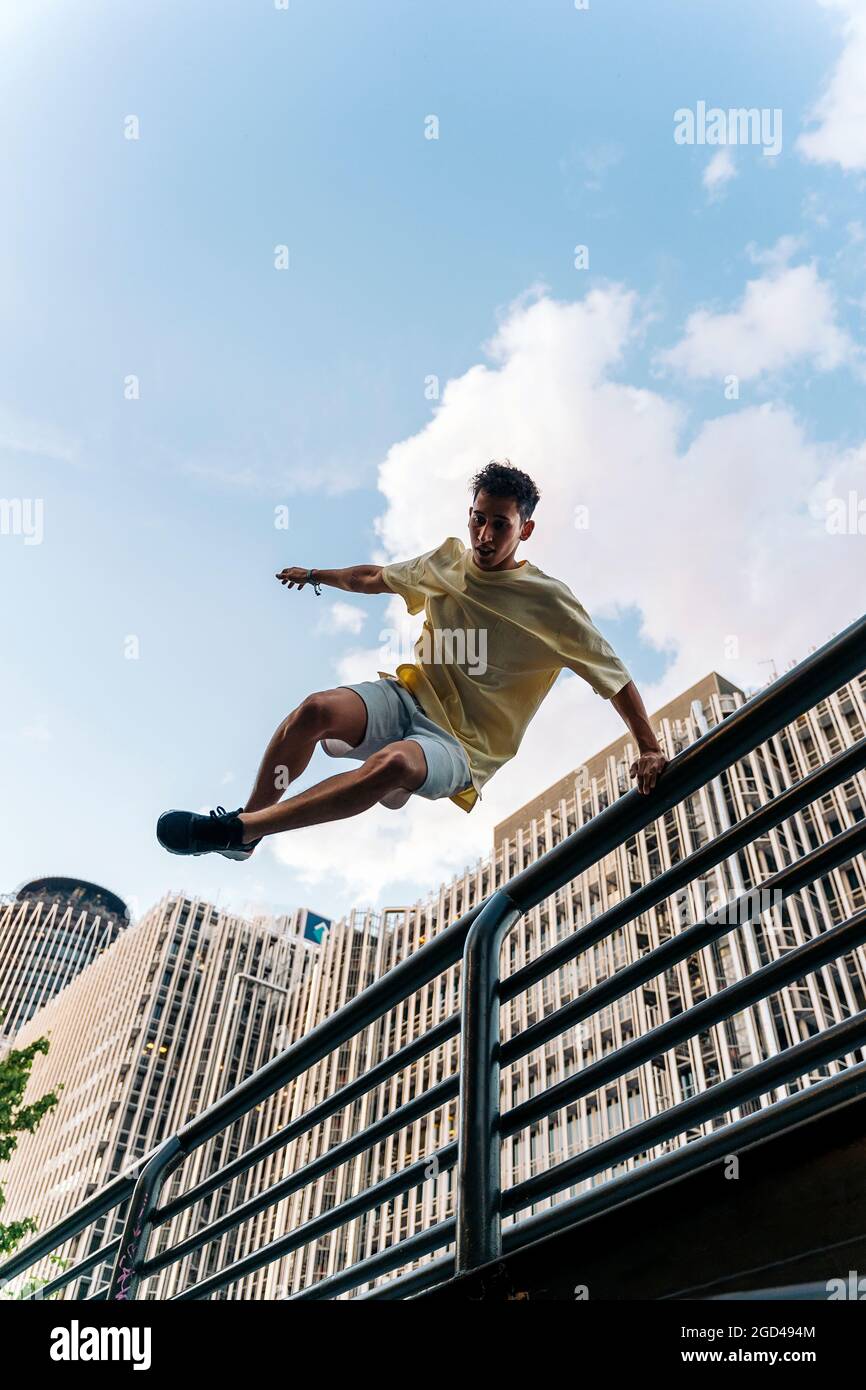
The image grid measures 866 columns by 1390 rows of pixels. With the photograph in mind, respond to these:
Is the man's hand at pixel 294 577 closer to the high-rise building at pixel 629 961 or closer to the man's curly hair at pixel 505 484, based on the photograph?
the man's curly hair at pixel 505 484

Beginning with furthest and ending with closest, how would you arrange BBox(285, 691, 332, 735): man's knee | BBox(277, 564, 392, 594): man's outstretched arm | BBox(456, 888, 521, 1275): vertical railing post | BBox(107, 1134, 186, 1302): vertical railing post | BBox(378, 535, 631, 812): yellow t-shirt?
BBox(277, 564, 392, 594): man's outstretched arm, BBox(378, 535, 631, 812): yellow t-shirt, BBox(285, 691, 332, 735): man's knee, BBox(107, 1134, 186, 1302): vertical railing post, BBox(456, 888, 521, 1275): vertical railing post

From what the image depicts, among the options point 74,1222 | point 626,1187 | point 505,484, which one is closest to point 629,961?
point 505,484

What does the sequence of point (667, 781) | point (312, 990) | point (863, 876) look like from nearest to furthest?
point (667, 781) → point (863, 876) → point (312, 990)

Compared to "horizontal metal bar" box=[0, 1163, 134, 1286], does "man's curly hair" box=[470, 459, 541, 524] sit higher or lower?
higher

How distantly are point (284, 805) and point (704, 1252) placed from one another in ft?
6.61

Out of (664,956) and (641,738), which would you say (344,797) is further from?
(664,956)

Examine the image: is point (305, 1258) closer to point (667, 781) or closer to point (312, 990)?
point (312, 990)

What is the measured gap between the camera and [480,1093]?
5.87 ft

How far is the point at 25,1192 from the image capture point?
253ft

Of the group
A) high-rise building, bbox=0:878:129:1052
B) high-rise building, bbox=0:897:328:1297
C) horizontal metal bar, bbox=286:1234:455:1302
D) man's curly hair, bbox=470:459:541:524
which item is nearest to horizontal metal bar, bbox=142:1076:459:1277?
horizontal metal bar, bbox=286:1234:455:1302

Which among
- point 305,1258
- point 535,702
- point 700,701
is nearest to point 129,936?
point 305,1258

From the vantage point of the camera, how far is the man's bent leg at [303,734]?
324 centimetres

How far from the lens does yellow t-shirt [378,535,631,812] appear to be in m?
3.50

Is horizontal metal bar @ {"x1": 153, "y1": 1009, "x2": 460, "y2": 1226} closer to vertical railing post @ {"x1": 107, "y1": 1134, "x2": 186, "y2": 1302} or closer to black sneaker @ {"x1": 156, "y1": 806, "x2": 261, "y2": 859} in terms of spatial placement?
vertical railing post @ {"x1": 107, "y1": 1134, "x2": 186, "y2": 1302}
